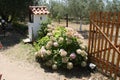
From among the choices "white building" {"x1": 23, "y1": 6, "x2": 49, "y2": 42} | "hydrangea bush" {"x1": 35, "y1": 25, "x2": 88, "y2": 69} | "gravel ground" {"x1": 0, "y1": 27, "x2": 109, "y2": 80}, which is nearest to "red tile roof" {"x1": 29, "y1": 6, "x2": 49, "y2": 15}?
"white building" {"x1": 23, "y1": 6, "x2": 49, "y2": 42}

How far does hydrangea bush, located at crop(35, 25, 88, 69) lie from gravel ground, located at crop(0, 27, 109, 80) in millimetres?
270

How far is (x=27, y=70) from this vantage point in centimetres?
788

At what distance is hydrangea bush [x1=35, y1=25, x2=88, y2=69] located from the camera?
7.68 meters

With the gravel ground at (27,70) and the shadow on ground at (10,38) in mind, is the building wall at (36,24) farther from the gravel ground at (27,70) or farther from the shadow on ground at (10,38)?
the shadow on ground at (10,38)

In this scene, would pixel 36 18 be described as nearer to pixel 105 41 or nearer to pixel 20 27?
pixel 105 41

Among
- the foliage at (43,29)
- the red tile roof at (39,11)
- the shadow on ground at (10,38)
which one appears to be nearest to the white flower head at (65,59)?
the foliage at (43,29)

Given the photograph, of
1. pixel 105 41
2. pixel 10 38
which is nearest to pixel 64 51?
pixel 105 41

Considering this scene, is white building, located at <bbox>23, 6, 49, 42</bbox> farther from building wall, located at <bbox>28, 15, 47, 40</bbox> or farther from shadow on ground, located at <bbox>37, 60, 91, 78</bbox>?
shadow on ground, located at <bbox>37, 60, 91, 78</bbox>

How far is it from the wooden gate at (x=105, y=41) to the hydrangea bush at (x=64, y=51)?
414 mm

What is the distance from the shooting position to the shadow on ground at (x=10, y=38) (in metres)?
11.5

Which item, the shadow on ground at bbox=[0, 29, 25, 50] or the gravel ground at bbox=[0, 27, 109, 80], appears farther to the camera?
the shadow on ground at bbox=[0, 29, 25, 50]

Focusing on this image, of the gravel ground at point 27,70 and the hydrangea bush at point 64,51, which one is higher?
the hydrangea bush at point 64,51

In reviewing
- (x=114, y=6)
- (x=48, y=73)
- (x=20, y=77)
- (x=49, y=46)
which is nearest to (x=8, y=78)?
(x=20, y=77)

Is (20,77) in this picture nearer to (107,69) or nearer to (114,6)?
(107,69)
